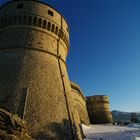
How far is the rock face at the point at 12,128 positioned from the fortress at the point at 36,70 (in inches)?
29.0

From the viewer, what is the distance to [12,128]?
33.3 ft

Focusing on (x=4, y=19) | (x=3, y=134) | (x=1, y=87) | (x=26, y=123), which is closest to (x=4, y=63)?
(x=1, y=87)

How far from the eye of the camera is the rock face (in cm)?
969

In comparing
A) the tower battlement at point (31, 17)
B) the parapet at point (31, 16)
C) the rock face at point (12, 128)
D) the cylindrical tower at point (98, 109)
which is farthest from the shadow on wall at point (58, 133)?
the cylindrical tower at point (98, 109)

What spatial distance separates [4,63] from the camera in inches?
552

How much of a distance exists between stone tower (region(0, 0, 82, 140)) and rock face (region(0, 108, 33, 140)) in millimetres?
822

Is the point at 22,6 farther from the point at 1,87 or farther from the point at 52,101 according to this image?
the point at 52,101

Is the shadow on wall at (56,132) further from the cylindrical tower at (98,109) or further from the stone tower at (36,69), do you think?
the cylindrical tower at (98,109)

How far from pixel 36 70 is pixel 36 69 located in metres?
0.09

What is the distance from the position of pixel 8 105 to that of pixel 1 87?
1.54 metres

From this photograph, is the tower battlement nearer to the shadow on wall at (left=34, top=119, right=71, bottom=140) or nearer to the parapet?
the parapet

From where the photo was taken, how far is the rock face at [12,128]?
9.69 m

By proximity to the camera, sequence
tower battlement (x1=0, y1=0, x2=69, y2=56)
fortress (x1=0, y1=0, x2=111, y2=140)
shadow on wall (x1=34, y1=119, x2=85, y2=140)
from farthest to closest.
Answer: tower battlement (x1=0, y1=0, x2=69, y2=56)
fortress (x1=0, y1=0, x2=111, y2=140)
shadow on wall (x1=34, y1=119, x2=85, y2=140)

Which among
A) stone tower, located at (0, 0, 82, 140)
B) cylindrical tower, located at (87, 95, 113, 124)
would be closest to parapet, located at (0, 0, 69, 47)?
stone tower, located at (0, 0, 82, 140)
